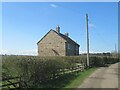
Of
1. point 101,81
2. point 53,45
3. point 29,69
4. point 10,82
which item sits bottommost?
point 101,81

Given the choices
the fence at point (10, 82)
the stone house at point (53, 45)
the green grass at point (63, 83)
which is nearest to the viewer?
the fence at point (10, 82)

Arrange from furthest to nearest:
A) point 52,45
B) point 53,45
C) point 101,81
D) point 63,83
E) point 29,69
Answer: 1. point 52,45
2. point 53,45
3. point 101,81
4. point 63,83
5. point 29,69

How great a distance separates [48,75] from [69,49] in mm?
51020

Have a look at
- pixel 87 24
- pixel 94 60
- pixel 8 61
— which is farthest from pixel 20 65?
pixel 94 60

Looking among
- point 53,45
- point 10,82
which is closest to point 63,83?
point 10,82

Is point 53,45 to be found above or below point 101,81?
above

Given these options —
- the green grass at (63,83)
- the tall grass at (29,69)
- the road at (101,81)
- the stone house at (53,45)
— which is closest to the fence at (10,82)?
the tall grass at (29,69)

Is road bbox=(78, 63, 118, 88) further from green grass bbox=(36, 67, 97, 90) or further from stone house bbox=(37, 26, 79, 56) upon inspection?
stone house bbox=(37, 26, 79, 56)

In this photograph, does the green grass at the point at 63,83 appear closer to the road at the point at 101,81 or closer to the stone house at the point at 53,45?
the road at the point at 101,81

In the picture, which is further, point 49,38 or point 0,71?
point 49,38

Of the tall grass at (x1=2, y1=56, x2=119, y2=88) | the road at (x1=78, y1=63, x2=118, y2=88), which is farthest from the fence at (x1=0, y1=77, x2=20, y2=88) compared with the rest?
the road at (x1=78, y1=63, x2=118, y2=88)

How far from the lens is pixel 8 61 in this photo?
51.1 ft

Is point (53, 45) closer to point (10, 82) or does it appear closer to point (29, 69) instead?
point (29, 69)

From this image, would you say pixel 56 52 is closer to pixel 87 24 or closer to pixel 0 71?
pixel 87 24
